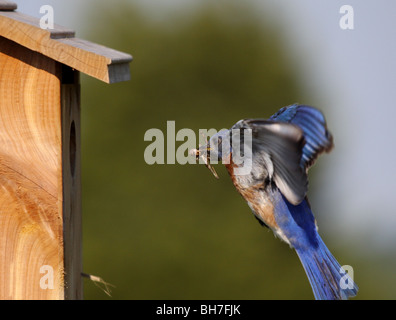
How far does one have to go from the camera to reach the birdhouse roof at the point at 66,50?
3.70 m

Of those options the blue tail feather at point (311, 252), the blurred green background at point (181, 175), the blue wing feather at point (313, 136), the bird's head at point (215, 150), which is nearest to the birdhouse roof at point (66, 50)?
the bird's head at point (215, 150)

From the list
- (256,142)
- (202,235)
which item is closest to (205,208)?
(202,235)

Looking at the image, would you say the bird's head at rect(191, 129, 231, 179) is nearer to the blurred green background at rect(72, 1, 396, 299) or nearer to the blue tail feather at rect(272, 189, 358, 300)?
the blue tail feather at rect(272, 189, 358, 300)

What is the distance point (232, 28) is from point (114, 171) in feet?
7.66

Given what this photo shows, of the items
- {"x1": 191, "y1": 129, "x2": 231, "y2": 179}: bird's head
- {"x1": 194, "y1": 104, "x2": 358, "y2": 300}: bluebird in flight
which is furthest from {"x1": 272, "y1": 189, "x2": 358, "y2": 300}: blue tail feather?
{"x1": 191, "y1": 129, "x2": 231, "y2": 179}: bird's head

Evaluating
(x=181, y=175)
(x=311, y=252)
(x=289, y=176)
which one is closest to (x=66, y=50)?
(x=289, y=176)

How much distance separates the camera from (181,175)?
371 inches

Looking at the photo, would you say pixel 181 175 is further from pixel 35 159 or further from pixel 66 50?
pixel 66 50

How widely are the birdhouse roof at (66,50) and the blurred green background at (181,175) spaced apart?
534 centimetres
